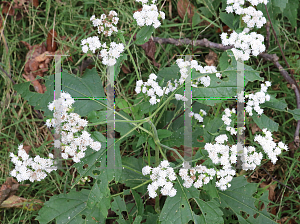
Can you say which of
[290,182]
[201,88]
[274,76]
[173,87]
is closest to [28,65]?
[173,87]

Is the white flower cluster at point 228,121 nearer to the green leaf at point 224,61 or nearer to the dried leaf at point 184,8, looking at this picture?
the green leaf at point 224,61

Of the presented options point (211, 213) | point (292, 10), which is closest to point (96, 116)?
point (211, 213)

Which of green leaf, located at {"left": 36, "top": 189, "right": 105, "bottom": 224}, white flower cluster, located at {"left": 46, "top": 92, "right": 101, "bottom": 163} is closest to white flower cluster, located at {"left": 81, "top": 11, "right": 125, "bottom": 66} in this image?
white flower cluster, located at {"left": 46, "top": 92, "right": 101, "bottom": 163}

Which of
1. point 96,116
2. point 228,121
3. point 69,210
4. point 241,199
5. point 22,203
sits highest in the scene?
point 96,116

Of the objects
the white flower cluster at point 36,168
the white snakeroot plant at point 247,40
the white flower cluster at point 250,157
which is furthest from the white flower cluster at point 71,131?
the white snakeroot plant at point 247,40

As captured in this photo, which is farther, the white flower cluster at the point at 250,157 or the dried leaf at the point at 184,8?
the dried leaf at the point at 184,8

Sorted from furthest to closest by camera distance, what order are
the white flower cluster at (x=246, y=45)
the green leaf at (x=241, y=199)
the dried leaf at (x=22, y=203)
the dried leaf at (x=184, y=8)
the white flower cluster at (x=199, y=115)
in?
1. the dried leaf at (x=184, y=8)
2. the dried leaf at (x=22, y=203)
3. the white flower cluster at (x=199, y=115)
4. the green leaf at (x=241, y=199)
5. the white flower cluster at (x=246, y=45)

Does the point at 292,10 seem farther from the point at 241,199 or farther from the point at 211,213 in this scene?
the point at 211,213
